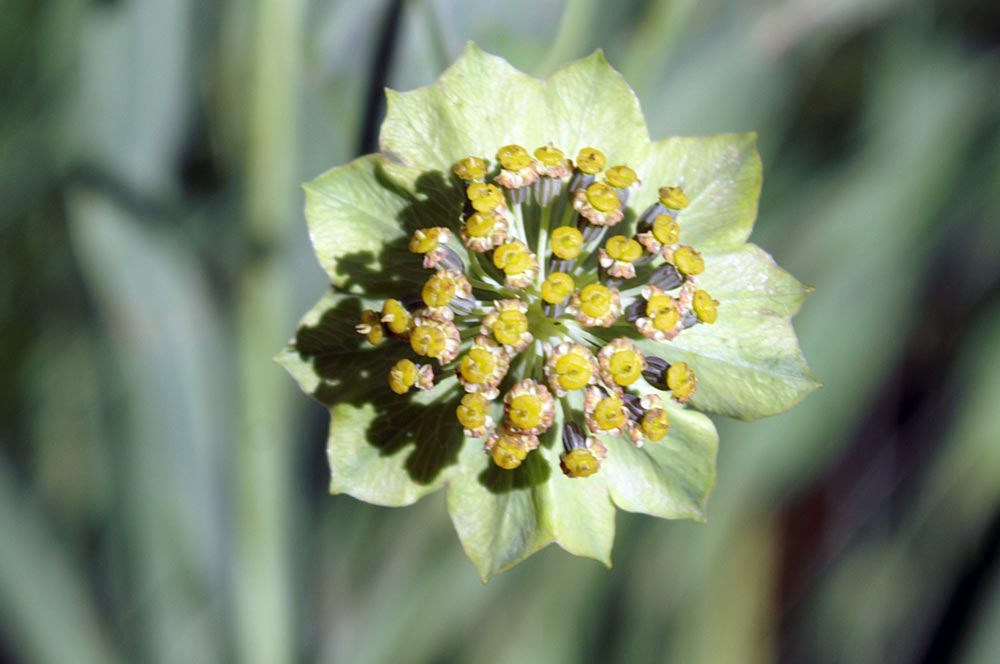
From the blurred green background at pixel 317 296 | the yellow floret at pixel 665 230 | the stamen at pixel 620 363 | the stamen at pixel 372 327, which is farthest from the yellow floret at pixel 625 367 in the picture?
the blurred green background at pixel 317 296

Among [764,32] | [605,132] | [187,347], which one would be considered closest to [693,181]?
[605,132]

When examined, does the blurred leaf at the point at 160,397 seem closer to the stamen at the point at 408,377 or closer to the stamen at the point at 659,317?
the stamen at the point at 408,377

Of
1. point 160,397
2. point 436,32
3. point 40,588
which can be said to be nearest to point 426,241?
point 436,32

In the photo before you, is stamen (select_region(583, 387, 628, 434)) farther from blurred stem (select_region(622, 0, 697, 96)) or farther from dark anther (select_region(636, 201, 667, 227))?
blurred stem (select_region(622, 0, 697, 96))

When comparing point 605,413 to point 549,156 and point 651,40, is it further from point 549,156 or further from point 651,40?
point 651,40

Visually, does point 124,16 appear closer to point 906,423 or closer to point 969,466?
point 969,466
